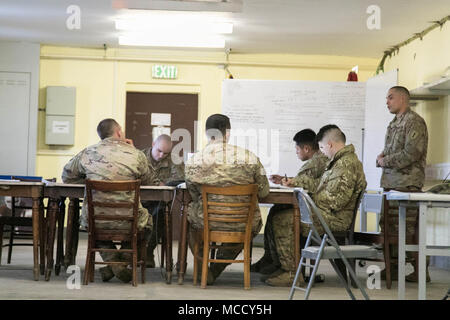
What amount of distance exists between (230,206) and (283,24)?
427cm

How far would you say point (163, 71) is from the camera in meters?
11.5

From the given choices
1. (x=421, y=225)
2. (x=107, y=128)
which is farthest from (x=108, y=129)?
(x=421, y=225)

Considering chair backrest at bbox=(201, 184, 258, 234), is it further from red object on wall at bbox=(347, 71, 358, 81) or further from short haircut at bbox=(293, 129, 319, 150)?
red object on wall at bbox=(347, 71, 358, 81)

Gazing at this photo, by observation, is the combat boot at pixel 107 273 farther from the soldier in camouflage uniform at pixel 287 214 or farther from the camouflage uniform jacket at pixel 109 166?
the soldier in camouflage uniform at pixel 287 214

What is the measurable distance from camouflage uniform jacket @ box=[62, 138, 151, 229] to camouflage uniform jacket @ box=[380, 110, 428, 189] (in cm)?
278

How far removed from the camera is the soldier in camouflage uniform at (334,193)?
593cm

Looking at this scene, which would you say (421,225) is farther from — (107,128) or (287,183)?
(107,128)

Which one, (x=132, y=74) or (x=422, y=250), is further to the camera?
(x=132, y=74)

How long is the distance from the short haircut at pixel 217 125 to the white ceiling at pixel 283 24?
268 centimetres

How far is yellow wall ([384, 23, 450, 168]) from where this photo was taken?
347 inches

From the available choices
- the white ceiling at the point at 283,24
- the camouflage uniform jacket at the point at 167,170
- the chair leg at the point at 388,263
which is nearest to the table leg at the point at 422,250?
the chair leg at the point at 388,263

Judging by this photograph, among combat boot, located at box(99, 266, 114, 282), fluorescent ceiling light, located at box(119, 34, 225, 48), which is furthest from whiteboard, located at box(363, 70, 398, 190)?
combat boot, located at box(99, 266, 114, 282)

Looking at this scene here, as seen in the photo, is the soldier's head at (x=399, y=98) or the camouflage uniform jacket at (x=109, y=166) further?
the soldier's head at (x=399, y=98)
